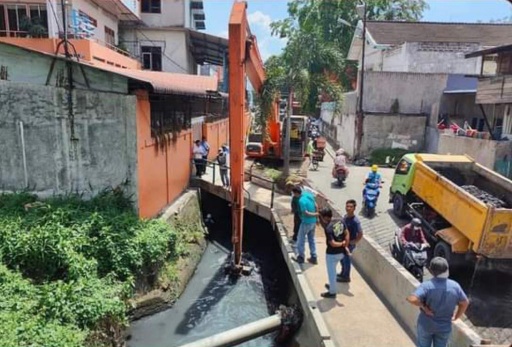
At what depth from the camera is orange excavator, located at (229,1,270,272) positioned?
385 inches

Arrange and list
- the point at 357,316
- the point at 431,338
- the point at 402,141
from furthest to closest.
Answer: the point at 402,141, the point at 357,316, the point at 431,338

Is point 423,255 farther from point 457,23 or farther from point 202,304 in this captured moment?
point 457,23

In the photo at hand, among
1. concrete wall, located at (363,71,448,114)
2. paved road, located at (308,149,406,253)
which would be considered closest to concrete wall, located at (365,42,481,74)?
concrete wall, located at (363,71,448,114)

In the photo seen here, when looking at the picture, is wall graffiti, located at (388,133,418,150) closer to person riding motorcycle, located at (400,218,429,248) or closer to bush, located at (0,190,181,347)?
person riding motorcycle, located at (400,218,429,248)

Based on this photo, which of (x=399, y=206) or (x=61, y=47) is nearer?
(x=399, y=206)

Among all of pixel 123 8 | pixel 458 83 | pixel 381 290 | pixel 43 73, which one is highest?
pixel 123 8

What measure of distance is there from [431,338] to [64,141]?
29.1 ft

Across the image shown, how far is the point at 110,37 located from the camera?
77.4ft

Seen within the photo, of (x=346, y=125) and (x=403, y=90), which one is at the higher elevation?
(x=403, y=90)

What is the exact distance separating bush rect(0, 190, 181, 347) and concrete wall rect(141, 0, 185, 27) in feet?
60.3

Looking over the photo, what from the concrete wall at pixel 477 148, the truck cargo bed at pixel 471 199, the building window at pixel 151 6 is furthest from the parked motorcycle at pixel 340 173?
the building window at pixel 151 6

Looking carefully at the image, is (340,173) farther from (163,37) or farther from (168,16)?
(168,16)

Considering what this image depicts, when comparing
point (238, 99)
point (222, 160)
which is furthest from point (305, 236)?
point (222, 160)

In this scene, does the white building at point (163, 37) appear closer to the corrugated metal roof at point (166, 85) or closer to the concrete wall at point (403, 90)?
the concrete wall at point (403, 90)
